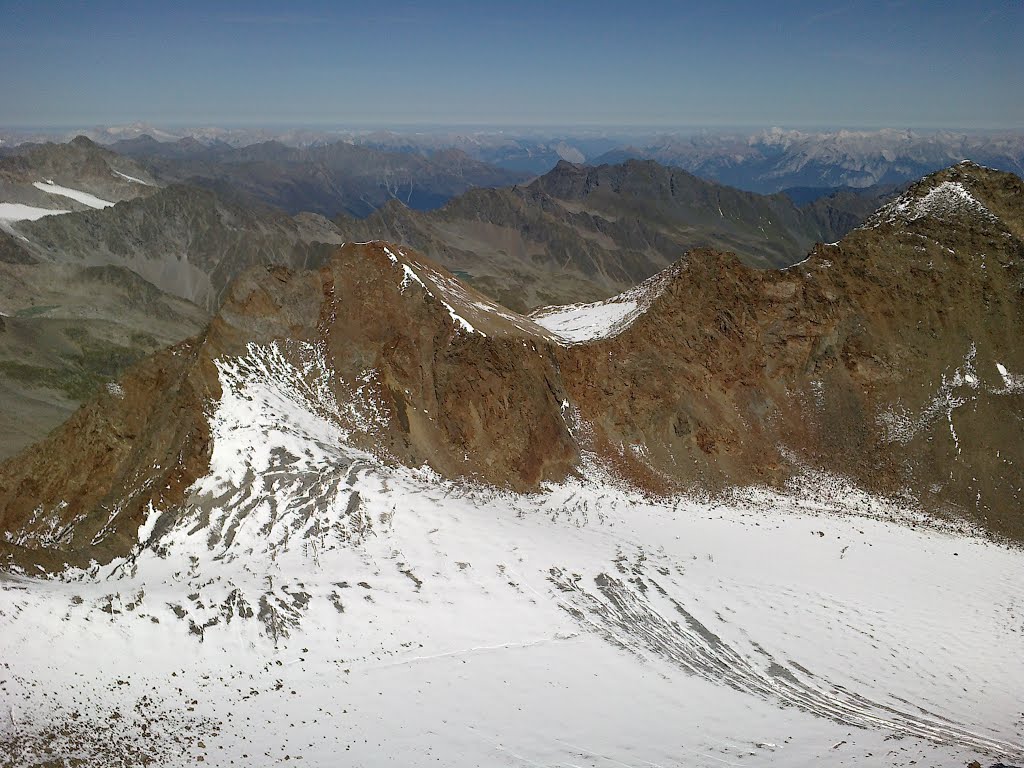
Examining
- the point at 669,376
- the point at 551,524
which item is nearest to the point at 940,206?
the point at 669,376

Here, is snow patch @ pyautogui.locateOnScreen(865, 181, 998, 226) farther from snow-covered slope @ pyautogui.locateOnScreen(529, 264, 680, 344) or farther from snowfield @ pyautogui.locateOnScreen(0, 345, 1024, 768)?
snowfield @ pyautogui.locateOnScreen(0, 345, 1024, 768)

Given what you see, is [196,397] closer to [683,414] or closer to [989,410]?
[683,414]

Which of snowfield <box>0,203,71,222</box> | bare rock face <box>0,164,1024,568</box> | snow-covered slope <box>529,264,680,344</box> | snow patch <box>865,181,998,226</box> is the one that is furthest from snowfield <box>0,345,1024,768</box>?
snowfield <box>0,203,71,222</box>

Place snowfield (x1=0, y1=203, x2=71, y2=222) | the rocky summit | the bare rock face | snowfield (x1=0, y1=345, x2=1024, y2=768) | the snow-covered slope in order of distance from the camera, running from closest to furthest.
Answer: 1. snowfield (x1=0, y1=345, x2=1024, y2=768)
2. the rocky summit
3. the bare rock face
4. the snow-covered slope
5. snowfield (x1=0, y1=203, x2=71, y2=222)

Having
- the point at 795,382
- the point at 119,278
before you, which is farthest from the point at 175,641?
the point at 119,278

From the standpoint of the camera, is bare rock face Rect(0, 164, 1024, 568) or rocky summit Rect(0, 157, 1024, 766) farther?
bare rock face Rect(0, 164, 1024, 568)

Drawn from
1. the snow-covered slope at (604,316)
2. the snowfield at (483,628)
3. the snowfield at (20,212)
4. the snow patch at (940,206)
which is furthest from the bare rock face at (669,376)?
the snowfield at (20,212)

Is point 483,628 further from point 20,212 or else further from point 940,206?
point 20,212
